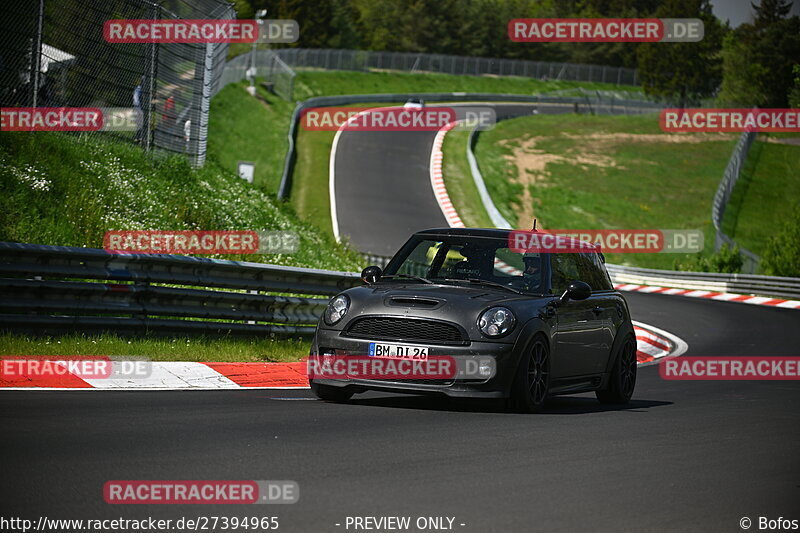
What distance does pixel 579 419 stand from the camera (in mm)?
9953

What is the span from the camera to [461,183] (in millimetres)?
55656

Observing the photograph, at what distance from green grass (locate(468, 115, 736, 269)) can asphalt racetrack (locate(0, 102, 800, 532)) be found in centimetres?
4083

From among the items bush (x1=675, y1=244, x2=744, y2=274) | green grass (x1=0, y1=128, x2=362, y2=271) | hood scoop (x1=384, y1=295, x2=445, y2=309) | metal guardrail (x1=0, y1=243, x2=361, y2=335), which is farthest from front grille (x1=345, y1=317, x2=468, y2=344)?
bush (x1=675, y1=244, x2=744, y2=274)

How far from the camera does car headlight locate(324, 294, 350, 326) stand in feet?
33.1

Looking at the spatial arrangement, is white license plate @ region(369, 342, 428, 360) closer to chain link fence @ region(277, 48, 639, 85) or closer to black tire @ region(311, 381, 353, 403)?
black tire @ region(311, 381, 353, 403)

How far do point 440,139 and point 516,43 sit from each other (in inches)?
2913

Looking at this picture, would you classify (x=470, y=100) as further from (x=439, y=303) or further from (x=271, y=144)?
(x=439, y=303)

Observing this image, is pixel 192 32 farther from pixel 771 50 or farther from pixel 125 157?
pixel 771 50

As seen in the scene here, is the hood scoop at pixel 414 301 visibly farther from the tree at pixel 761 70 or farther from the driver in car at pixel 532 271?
the tree at pixel 761 70

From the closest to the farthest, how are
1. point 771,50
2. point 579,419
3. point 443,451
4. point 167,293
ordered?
point 443,451 → point 579,419 → point 167,293 → point 771,50

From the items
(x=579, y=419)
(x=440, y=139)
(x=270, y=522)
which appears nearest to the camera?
(x=270, y=522)

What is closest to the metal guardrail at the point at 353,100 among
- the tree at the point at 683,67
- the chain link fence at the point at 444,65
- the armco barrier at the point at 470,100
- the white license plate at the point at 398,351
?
the armco barrier at the point at 470,100

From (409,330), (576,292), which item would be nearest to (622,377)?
(576,292)

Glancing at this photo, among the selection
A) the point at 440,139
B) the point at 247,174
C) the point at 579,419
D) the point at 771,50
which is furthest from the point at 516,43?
the point at 579,419
